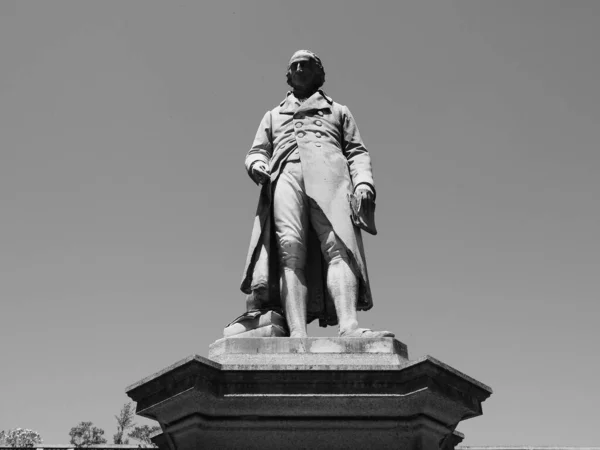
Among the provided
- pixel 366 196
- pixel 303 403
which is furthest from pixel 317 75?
pixel 303 403

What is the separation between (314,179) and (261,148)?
3.18 feet

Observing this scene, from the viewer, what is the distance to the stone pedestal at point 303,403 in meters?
7.44

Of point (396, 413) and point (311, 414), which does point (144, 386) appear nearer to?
point (311, 414)

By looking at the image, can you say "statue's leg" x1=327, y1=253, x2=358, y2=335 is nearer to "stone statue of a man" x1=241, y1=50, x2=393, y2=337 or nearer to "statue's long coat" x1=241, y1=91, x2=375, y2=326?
"stone statue of a man" x1=241, y1=50, x2=393, y2=337

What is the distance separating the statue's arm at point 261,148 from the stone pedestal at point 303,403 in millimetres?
2783

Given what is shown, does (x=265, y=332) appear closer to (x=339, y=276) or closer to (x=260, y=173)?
(x=339, y=276)

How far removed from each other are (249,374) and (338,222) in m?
2.32

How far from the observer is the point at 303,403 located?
7.48 m

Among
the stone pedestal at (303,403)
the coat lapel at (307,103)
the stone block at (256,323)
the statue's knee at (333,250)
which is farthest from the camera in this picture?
the coat lapel at (307,103)

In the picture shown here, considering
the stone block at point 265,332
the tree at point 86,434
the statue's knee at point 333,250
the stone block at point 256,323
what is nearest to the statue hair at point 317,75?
the statue's knee at point 333,250

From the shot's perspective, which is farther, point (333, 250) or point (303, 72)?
point (303, 72)

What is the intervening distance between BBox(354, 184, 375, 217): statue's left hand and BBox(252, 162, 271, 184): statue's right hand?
3.46ft

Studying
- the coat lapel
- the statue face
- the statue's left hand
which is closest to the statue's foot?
the statue's left hand

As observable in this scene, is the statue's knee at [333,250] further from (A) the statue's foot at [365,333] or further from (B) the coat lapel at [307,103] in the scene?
(B) the coat lapel at [307,103]
